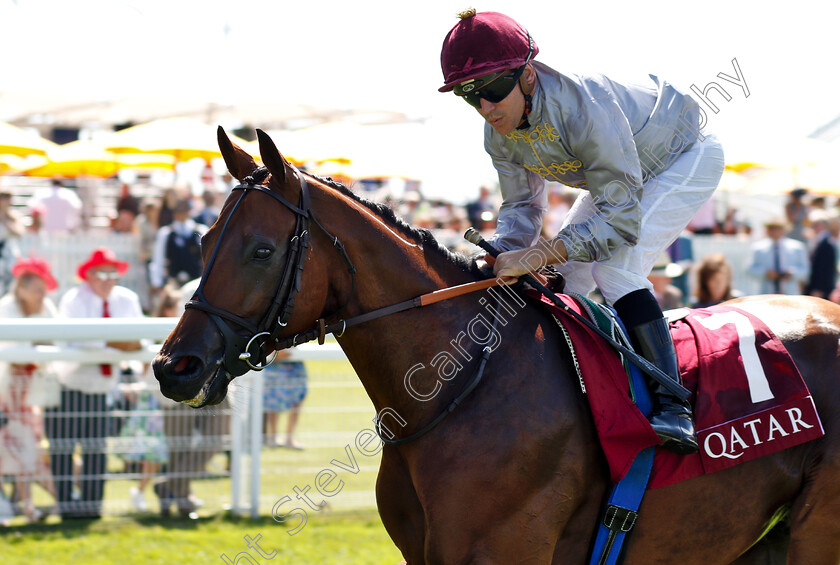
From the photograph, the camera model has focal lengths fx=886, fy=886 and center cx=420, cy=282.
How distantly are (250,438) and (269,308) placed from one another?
3786mm

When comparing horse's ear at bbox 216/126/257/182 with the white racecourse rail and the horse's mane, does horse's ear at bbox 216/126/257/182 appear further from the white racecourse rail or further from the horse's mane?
the white racecourse rail

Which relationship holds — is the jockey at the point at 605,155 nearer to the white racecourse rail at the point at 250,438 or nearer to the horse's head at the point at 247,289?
the horse's head at the point at 247,289

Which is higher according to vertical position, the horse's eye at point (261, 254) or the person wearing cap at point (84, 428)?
→ the horse's eye at point (261, 254)

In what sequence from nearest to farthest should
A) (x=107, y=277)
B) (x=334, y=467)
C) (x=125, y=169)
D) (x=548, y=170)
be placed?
(x=548, y=170)
(x=334, y=467)
(x=107, y=277)
(x=125, y=169)

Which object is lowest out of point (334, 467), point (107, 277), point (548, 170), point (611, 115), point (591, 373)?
point (334, 467)

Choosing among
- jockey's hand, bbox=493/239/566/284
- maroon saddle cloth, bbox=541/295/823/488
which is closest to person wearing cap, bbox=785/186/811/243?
maroon saddle cloth, bbox=541/295/823/488

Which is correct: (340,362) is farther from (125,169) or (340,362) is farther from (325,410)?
(125,169)

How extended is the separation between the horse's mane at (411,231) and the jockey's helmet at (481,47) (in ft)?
1.61

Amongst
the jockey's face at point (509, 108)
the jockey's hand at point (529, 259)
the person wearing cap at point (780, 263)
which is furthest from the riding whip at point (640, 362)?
the person wearing cap at point (780, 263)

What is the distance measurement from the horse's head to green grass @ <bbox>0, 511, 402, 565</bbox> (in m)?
2.85

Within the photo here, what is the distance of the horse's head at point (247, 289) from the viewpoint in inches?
108

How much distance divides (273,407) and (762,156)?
9.38m

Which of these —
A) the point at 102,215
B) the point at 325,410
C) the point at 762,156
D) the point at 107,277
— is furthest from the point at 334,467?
the point at 762,156

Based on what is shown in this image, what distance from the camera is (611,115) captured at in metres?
3.20
